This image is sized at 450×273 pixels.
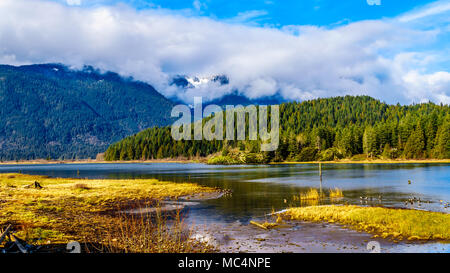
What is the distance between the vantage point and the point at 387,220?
30.7m

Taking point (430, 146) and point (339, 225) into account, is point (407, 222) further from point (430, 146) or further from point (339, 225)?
point (430, 146)

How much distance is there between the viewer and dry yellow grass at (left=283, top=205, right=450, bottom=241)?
86.4 ft

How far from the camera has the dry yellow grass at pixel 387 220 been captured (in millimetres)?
26328

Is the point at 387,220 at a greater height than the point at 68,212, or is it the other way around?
the point at 387,220

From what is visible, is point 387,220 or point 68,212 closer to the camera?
point 387,220

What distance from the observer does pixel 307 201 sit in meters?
47.4

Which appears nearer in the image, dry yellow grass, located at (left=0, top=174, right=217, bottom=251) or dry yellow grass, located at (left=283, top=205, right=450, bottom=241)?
dry yellow grass, located at (left=283, top=205, right=450, bottom=241)

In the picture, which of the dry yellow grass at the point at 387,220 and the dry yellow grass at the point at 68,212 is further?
the dry yellow grass at the point at 68,212
